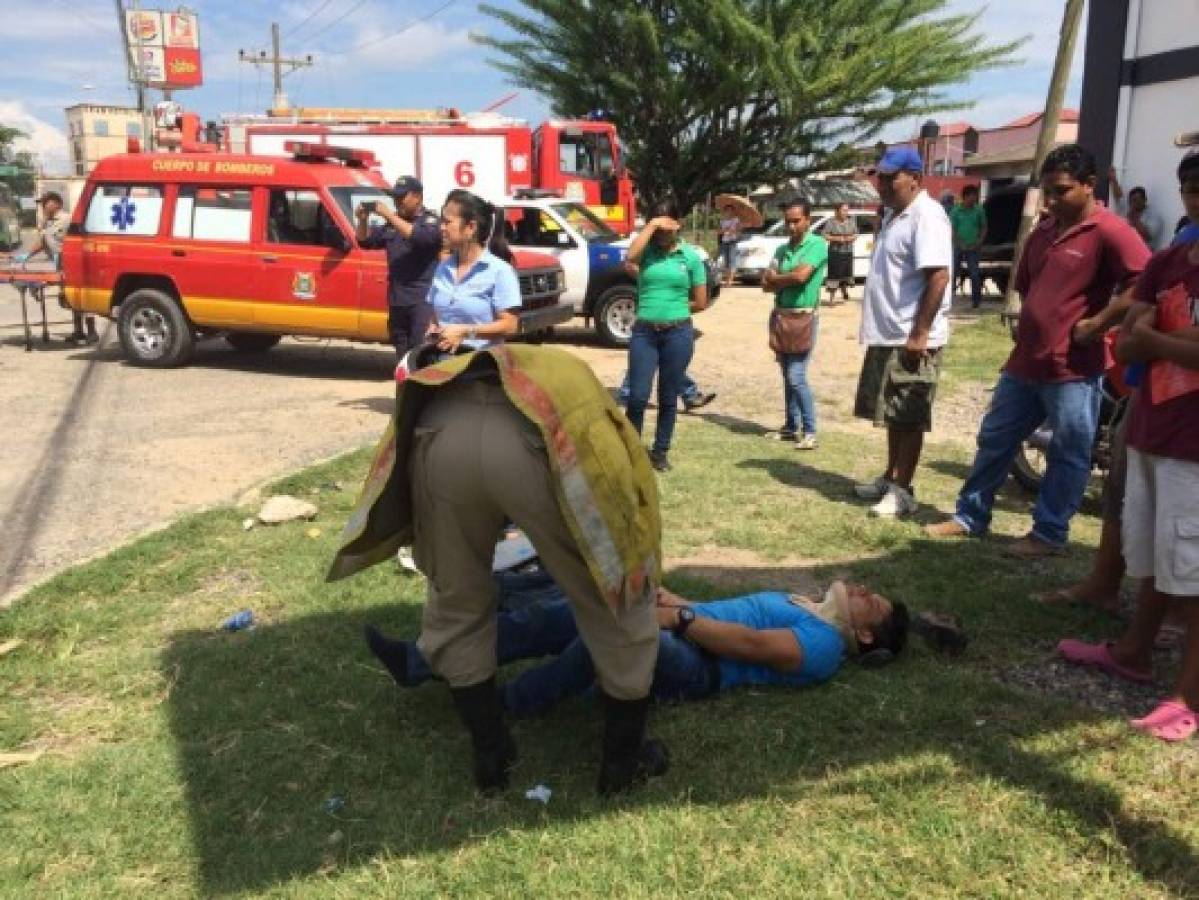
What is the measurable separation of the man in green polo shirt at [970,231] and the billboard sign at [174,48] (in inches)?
1316

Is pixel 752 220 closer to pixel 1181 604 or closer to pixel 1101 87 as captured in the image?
pixel 1181 604

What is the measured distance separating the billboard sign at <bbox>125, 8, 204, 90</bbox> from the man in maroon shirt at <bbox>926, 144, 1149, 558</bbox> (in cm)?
4098

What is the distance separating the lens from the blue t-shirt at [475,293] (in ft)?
16.7

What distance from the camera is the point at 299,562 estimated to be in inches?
189

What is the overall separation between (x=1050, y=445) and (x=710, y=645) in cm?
244

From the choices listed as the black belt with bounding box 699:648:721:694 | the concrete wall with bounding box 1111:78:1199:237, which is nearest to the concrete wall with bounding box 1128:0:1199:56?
the concrete wall with bounding box 1111:78:1199:237

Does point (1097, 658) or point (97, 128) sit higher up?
point (97, 128)

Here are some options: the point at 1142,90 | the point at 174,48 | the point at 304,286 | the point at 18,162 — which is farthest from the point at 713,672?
the point at 18,162

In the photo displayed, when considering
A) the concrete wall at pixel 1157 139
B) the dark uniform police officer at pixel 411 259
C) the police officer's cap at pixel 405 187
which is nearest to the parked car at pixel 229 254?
the dark uniform police officer at pixel 411 259

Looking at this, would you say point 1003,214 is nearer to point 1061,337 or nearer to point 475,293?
point 1061,337

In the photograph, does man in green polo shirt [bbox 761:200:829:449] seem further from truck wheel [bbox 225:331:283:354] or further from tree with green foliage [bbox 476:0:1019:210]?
tree with green foliage [bbox 476:0:1019:210]

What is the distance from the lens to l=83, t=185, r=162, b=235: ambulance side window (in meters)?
10.4

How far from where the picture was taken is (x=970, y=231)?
16359 mm

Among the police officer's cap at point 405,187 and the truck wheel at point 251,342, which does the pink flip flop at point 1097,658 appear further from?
the truck wheel at point 251,342
